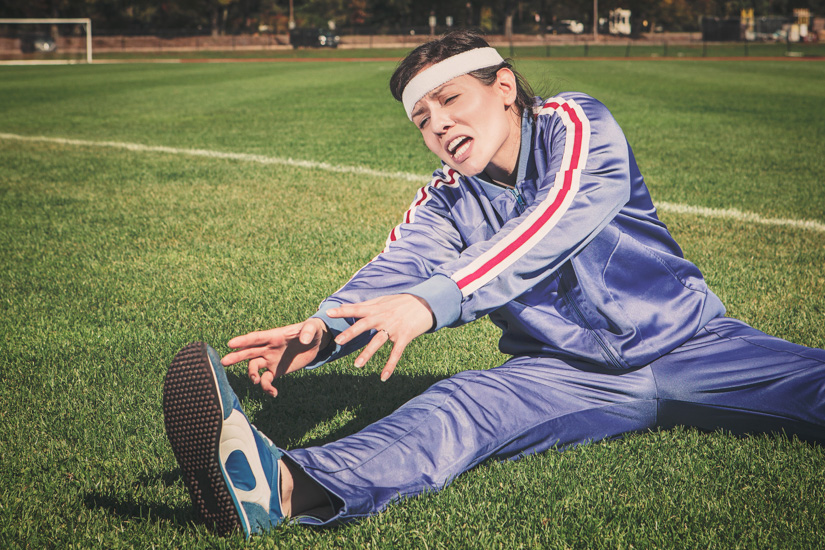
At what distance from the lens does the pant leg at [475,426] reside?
6.72ft

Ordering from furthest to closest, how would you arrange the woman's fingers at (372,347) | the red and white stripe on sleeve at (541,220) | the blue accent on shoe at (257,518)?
the red and white stripe on sleeve at (541,220)
the blue accent on shoe at (257,518)
the woman's fingers at (372,347)

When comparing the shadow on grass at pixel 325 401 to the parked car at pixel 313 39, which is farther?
the parked car at pixel 313 39

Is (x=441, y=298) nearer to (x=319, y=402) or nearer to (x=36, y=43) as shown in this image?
(x=319, y=402)

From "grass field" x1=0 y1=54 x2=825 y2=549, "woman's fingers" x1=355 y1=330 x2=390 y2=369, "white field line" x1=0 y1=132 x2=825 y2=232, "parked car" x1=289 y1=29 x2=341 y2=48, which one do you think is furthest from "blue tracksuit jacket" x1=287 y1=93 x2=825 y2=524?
"parked car" x1=289 y1=29 x2=341 y2=48

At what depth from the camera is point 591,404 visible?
246cm

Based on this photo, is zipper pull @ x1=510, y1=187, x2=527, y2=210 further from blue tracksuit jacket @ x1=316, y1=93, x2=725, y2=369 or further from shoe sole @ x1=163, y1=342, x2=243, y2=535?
A: shoe sole @ x1=163, y1=342, x2=243, y2=535

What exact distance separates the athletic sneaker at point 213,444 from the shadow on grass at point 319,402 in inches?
20.2

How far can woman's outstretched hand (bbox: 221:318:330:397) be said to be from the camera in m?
2.10

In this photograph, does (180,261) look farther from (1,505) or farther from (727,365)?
(727,365)

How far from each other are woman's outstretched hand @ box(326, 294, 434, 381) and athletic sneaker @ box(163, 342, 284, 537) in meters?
0.33

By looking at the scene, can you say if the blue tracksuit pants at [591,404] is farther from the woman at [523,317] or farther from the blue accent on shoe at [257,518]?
the blue accent on shoe at [257,518]

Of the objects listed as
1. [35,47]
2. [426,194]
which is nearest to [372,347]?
[426,194]

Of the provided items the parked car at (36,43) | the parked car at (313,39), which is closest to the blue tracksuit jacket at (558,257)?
the parked car at (36,43)

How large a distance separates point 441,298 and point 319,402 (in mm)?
1151
